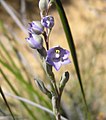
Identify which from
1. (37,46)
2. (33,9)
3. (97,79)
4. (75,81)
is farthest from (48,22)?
(33,9)

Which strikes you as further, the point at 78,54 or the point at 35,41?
the point at 78,54

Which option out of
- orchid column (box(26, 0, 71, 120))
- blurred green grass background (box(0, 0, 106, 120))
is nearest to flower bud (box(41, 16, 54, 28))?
orchid column (box(26, 0, 71, 120))

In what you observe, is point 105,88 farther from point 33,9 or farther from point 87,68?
point 33,9

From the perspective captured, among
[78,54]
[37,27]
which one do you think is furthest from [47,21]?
[78,54]

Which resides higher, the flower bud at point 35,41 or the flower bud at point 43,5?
the flower bud at point 43,5

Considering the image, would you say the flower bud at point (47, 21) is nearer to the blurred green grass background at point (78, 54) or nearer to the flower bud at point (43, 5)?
the flower bud at point (43, 5)

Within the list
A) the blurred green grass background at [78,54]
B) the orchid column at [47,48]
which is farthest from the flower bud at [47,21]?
the blurred green grass background at [78,54]

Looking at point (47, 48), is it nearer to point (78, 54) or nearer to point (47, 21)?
point (47, 21)

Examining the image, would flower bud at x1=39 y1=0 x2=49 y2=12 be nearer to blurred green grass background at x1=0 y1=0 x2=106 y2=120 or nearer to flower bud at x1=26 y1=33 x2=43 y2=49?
flower bud at x1=26 y1=33 x2=43 y2=49

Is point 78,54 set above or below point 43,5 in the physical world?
below
